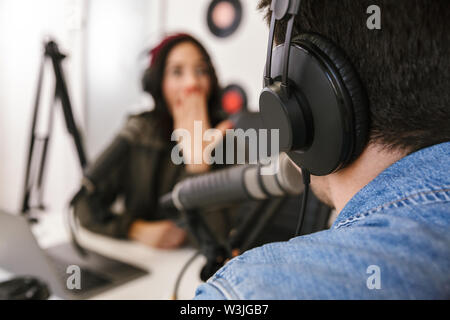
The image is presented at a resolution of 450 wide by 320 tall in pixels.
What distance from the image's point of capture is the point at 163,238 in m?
1.00

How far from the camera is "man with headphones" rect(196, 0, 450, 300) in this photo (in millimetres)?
254

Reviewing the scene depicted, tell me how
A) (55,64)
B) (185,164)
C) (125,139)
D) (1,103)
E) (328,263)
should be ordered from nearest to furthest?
(328,263) < (55,64) < (125,139) < (185,164) < (1,103)

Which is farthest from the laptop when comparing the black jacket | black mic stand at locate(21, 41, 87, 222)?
the black jacket

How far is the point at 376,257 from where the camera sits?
255 millimetres

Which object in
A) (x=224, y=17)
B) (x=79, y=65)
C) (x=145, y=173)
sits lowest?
(x=145, y=173)

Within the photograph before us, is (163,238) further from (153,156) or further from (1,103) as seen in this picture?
(1,103)

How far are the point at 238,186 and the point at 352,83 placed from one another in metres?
0.26

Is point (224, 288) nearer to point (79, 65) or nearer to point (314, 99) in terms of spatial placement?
point (314, 99)

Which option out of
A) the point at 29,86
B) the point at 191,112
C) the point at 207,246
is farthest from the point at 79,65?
the point at 207,246

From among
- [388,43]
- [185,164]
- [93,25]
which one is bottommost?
[185,164]

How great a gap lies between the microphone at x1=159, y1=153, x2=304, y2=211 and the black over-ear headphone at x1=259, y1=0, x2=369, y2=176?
99 mm

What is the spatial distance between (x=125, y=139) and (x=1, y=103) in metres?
1.88

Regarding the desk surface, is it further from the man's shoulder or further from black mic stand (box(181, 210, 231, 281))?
the man's shoulder

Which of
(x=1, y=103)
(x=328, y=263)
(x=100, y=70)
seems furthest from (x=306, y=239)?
(x=1, y=103)
